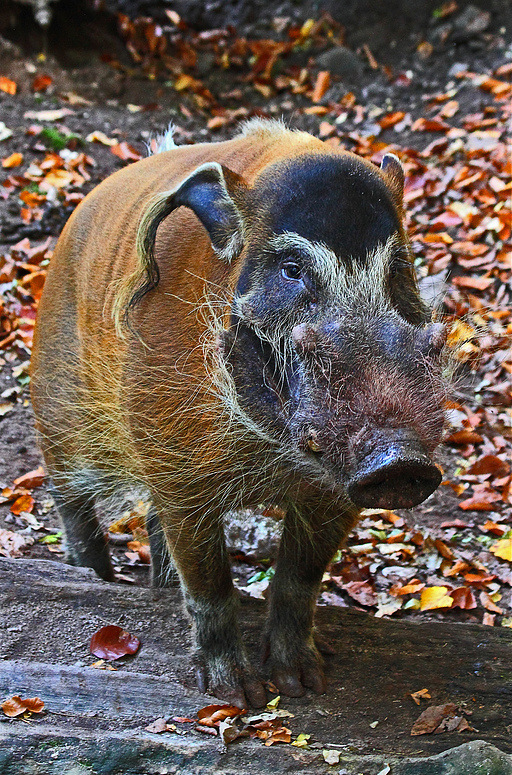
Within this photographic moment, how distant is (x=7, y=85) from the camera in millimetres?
8445

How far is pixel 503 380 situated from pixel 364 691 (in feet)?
10.2

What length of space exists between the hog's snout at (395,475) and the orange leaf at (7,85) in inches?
288

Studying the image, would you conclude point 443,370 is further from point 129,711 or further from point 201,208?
point 129,711

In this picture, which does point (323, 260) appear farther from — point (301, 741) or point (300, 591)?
point (301, 741)

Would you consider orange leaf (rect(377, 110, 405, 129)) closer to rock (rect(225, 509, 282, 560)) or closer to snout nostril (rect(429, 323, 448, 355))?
rock (rect(225, 509, 282, 560))

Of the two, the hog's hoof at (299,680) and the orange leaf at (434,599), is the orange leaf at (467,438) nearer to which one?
the orange leaf at (434,599)

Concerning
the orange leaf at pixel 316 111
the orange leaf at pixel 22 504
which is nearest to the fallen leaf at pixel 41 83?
the orange leaf at pixel 316 111

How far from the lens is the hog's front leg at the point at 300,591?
347cm

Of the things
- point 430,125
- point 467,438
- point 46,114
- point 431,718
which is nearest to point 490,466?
point 467,438

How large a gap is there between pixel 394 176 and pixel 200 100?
6.42 m

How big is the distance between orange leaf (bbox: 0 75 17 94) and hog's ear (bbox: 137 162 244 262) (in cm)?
611

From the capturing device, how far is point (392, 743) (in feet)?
9.95

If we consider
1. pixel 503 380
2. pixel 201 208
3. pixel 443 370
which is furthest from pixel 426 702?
pixel 503 380

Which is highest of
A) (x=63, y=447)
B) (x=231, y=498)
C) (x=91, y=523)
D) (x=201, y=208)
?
(x=201, y=208)
